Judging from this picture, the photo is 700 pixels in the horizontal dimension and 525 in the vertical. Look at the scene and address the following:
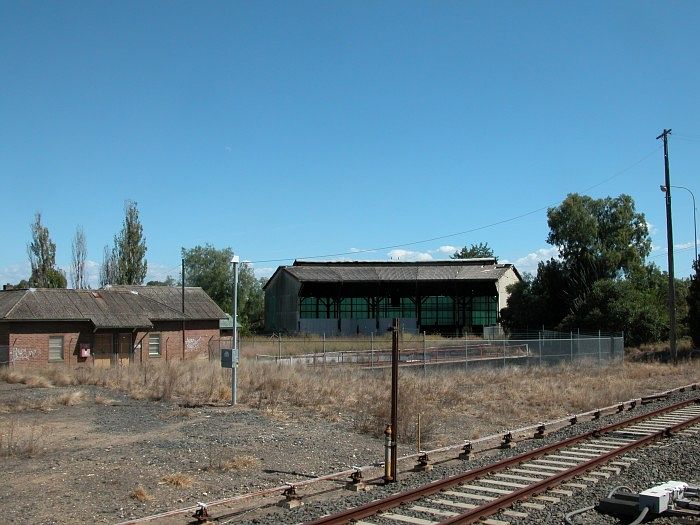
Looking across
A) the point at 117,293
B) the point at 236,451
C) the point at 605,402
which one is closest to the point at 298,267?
the point at 117,293

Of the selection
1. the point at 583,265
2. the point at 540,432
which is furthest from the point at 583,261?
the point at 540,432

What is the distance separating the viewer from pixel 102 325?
4250cm

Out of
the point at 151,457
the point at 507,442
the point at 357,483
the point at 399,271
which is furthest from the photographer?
the point at 399,271

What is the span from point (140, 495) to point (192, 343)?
41.4 m

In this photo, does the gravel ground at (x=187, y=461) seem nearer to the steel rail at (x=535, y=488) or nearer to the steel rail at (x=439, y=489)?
the steel rail at (x=535, y=488)

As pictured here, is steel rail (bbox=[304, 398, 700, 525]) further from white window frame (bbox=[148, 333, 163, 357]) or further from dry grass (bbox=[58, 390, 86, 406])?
white window frame (bbox=[148, 333, 163, 357])

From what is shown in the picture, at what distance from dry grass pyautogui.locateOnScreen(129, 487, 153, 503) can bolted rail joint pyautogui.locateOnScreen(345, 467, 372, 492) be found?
3099mm

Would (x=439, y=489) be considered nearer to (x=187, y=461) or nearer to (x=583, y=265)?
(x=187, y=461)

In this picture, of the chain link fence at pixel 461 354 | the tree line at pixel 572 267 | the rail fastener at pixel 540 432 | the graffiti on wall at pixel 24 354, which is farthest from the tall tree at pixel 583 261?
Result: the rail fastener at pixel 540 432

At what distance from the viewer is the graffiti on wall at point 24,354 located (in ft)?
128

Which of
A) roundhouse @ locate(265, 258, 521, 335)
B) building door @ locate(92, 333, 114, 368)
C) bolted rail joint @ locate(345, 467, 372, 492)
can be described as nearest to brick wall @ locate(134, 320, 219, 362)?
building door @ locate(92, 333, 114, 368)

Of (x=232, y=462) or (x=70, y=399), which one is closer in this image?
(x=232, y=462)

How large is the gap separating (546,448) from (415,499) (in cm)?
500

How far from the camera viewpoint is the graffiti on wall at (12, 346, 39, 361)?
1531 inches
